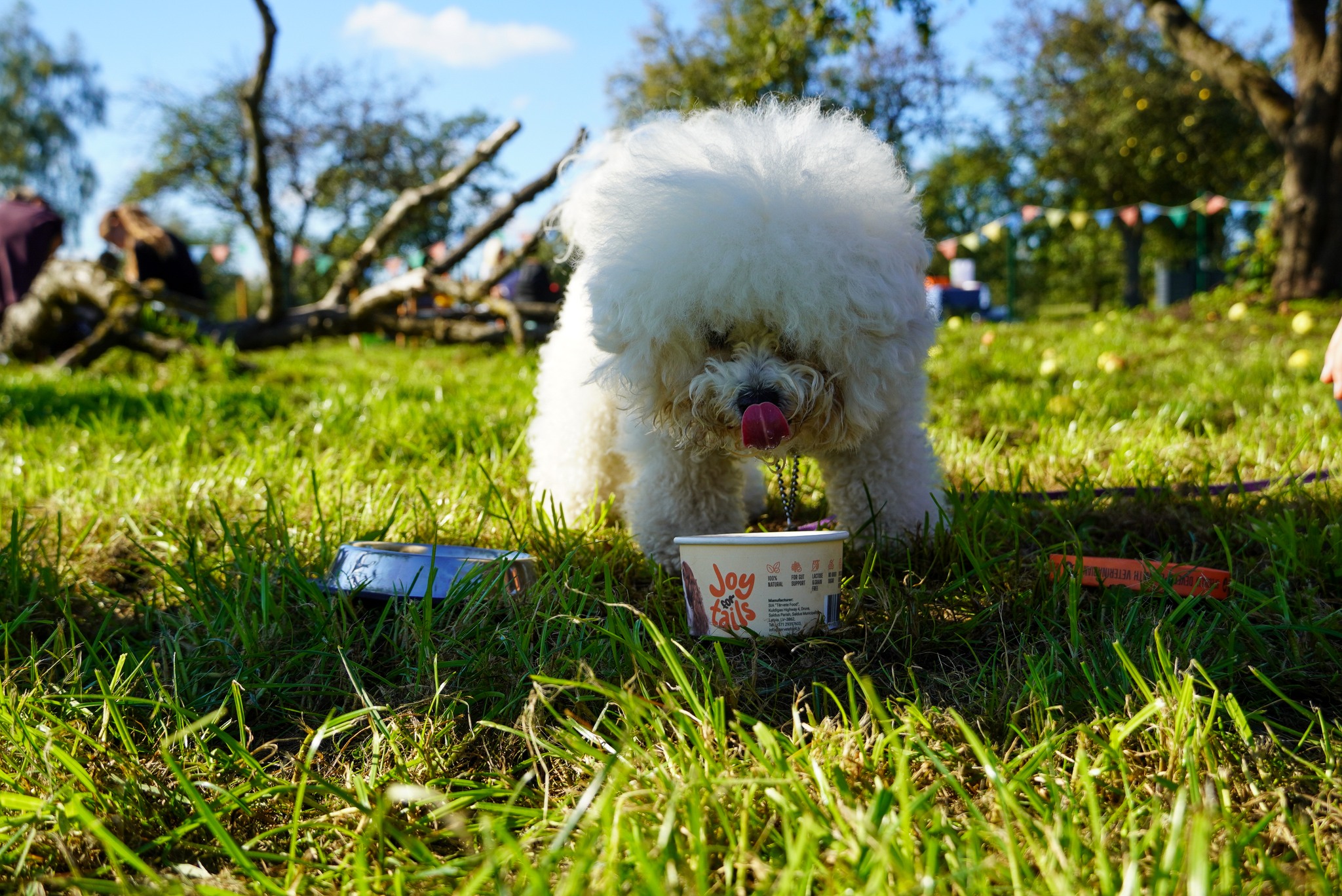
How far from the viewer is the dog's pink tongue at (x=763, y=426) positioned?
2.03m

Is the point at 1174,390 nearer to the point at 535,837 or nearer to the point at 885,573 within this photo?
the point at 885,573

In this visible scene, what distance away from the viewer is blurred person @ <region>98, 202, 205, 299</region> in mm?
10391

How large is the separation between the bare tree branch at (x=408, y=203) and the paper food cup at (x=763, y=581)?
19.2 feet

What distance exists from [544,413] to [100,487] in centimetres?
166

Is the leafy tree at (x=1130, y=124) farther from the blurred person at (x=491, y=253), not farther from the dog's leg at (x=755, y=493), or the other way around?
the dog's leg at (x=755, y=493)

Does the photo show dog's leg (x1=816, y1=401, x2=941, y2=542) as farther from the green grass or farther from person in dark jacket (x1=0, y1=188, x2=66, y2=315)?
person in dark jacket (x1=0, y1=188, x2=66, y2=315)

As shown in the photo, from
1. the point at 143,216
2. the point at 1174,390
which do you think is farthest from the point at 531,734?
the point at 143,216

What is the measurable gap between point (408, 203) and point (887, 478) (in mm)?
6521

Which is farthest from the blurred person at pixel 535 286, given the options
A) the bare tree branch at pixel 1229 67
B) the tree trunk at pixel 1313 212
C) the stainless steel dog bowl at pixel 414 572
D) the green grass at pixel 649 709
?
the stainless steel dog bowl at pixel 414 572

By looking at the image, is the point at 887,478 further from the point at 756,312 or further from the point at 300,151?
the point at 300,151

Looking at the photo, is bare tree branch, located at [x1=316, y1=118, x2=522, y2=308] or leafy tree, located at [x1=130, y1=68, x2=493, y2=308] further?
leafy tree, located at [x1=130, y1=68, x2=493, y2=308]

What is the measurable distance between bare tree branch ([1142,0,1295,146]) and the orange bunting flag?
1118 centimetres

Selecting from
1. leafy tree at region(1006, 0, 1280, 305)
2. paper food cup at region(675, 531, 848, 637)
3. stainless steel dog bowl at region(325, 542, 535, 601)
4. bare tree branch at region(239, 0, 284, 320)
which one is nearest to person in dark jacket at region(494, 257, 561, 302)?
bare tree branch at region(239, 0, 284, 320)

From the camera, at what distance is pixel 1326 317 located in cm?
915
